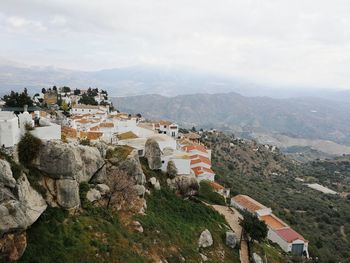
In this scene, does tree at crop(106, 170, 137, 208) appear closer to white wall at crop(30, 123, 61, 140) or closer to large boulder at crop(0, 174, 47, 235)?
white wall at crop(30, 123, 61, 140)

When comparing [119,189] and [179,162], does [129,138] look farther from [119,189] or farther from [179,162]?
[119,189]

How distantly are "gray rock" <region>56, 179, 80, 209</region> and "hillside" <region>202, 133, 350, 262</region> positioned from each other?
3662cm

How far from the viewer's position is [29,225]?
24.8 m

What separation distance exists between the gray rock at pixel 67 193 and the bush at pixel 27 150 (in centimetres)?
265

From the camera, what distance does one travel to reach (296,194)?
82.8m

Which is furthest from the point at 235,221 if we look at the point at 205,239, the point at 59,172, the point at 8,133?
the point at 8,133

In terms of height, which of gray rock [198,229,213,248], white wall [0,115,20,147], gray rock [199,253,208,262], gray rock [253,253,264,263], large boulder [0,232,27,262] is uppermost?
white wall [0,115,20,147]

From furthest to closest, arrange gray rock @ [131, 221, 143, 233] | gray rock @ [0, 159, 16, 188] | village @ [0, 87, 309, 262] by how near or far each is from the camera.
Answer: village @ [0, 87, 309, 262] < gray rock @ [131, 221, 143, 233] < gray rock @ [0, 159, 16, 188]

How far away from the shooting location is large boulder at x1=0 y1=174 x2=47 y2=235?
22.8 metres

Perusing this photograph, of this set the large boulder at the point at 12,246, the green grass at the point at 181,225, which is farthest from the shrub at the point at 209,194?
the large boulder at the point at 12,246

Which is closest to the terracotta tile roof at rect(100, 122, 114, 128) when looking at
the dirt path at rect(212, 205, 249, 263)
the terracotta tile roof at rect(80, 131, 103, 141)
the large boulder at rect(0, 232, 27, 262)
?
the terracotta tile roof at rect(80, 131, 103, 141)

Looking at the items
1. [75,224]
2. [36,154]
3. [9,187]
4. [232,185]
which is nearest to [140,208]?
[75,224]

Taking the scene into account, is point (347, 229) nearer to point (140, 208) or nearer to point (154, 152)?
→ point (154, 152)

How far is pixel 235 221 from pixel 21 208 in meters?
29.4
